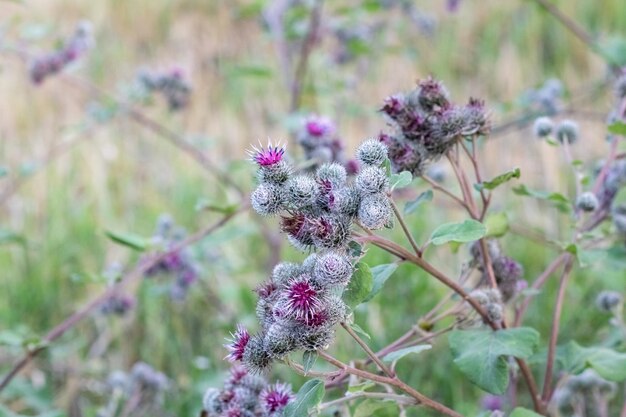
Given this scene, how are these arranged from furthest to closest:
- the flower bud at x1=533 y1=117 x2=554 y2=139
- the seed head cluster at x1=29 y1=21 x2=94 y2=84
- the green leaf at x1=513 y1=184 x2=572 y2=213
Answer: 1. the seed head cluster at x1=29 y1=21 x2=94 y2=84
2. the flower bud at x1=533 y1=117 x2=554 y2=139
3. the green leaf at x1=513 y1=184 x2=572 y2=213

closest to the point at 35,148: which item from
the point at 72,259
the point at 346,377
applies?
the point at 72,259

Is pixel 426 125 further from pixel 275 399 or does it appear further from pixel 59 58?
pixel 59 58

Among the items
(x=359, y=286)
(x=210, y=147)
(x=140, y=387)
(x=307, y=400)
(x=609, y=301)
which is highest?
(x=210, y=147)

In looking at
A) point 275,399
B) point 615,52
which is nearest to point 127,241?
point 275,399

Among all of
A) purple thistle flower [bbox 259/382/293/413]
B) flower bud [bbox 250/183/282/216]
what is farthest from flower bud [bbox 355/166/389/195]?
purple thistle flower [bbox 259/382/293/413]

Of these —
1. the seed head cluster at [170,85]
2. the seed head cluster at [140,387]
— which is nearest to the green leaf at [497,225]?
the seed head cluster at [140,387]

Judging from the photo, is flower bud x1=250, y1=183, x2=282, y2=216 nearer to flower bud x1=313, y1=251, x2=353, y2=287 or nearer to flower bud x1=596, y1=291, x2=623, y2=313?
flower bud x1=313, y1=251, x2=353, y2=287

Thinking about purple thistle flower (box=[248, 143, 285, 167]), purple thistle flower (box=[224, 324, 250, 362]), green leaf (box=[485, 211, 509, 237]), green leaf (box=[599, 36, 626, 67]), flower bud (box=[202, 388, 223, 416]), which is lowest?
purple thistle flower (box=[224, 324, 250, 362])

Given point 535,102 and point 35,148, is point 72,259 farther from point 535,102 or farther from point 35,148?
point 535,102
